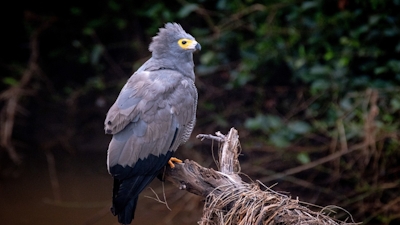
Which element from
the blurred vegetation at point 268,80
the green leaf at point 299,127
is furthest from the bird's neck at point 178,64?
the green leaf at point 299,127

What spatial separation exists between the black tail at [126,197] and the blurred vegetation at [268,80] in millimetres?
1874

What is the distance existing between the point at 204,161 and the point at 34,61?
7.40ft

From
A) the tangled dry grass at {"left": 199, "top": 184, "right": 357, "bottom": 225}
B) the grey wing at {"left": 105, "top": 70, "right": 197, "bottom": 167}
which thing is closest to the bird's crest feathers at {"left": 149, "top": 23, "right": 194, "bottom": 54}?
the grey wing at {"left": 105, "top": 70, "right": 197, "bottom": 167}

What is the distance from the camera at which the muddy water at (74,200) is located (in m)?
4.18

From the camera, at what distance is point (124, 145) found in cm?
237

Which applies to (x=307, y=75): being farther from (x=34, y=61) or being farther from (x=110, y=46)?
(x=34, y=61)

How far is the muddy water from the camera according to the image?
418 cm

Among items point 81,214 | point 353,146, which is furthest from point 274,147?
point 81,214

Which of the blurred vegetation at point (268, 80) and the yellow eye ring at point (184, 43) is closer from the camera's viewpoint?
the yellow eye ring at point (184, 43)

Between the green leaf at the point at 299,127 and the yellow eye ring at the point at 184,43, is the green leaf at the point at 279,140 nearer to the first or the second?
the green leaf at the point at 299,127

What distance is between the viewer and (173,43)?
9.13ft

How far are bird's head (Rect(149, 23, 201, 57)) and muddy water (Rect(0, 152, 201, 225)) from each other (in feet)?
5.56

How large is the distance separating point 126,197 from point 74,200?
8.07 feet

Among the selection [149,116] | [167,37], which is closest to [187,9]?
[167,37]
